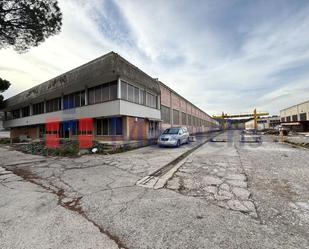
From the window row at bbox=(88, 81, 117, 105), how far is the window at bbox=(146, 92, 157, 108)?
4.37 m

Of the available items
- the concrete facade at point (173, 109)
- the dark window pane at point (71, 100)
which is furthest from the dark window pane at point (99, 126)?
the concrete facade at point (173, 109)

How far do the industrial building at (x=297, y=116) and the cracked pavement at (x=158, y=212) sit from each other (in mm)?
36650

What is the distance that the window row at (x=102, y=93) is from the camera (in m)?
13.2

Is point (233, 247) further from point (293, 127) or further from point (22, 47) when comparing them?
point (293, 127)

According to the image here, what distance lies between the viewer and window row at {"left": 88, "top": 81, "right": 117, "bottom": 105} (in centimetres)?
1320

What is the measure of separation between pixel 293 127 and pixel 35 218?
157 feet

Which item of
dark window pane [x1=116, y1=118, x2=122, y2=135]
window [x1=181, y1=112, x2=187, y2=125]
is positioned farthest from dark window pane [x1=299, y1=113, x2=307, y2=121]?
dark window pane [x1=116, y1=118, x2=122, y2=135]

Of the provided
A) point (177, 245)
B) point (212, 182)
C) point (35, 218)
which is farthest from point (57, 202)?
point (212, 182)

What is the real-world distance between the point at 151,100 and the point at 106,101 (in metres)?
5.82

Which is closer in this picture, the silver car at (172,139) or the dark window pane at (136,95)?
the silver car at (172,139)

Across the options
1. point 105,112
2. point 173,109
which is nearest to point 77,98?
point 105,112

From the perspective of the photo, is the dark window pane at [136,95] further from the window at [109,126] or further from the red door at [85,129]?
the red door at [85,129]

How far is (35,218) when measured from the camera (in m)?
2.87

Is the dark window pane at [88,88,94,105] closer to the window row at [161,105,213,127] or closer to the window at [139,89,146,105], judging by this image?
the window at [139,89,146,105]
